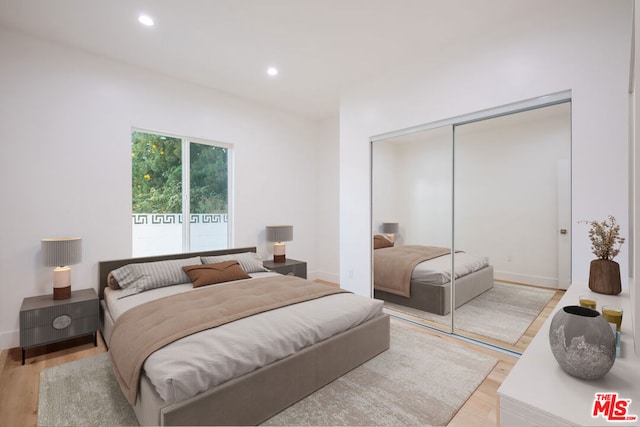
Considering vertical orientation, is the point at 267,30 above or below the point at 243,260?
above

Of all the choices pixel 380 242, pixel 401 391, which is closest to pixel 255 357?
pixel 401 391

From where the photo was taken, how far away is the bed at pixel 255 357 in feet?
4.88

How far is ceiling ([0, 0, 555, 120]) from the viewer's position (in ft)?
7.98

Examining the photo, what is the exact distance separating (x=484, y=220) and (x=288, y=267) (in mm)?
2512

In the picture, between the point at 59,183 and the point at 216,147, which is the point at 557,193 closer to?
the point at 216,147

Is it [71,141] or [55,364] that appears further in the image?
[71,141]

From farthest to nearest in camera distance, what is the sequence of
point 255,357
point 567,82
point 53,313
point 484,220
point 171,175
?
1. point 171,175
2. point 484,220
3. point 53,313
4. point 567,82
5. point 255,357

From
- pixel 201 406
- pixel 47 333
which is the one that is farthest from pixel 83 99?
pixel 201 406

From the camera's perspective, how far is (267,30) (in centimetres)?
276

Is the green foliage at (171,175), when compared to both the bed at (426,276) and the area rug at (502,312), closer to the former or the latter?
the bed at (426,276)

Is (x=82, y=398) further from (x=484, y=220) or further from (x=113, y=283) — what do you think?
(x=484, y=220)

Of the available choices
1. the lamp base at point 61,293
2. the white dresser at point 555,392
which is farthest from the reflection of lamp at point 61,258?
the white dresser at point 555,392

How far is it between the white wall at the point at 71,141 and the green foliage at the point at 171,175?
6.7 inches

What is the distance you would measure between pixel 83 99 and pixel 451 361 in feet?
14.1
